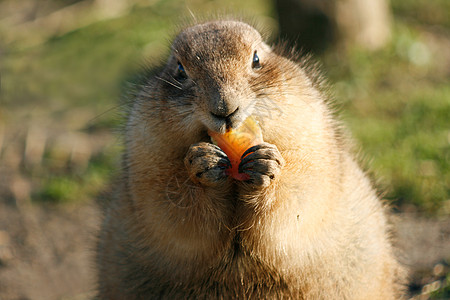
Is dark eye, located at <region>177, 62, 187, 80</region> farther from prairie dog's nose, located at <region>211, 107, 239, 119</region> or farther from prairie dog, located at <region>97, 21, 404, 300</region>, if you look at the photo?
prairie dog's nose, located at <region>211, 107, 239, 119</region>

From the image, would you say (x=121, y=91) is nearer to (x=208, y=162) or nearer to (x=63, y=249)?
(x=63, y=249)

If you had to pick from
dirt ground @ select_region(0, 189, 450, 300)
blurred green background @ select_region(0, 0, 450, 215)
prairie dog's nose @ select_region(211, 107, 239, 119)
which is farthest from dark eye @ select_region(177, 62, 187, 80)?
dirt ground @ select_region(0, 189, 450, 300)

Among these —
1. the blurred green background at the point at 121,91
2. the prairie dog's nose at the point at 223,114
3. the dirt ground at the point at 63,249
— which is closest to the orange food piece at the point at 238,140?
the prairie dog's nose at the point at 223,114

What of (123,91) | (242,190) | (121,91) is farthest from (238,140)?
(121,91)

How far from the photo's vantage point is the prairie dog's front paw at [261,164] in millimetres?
3309

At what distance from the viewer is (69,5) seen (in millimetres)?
12438

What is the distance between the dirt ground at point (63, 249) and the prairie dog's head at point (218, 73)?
2.11 m

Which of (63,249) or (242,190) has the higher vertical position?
(242,190)

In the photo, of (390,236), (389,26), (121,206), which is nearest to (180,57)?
(121,206)

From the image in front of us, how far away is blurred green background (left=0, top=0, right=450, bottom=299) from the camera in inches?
256

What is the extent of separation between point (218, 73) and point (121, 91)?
5.52 m

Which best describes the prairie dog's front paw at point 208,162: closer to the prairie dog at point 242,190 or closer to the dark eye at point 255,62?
the prairie dog at point 242,190

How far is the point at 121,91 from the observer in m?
8.61

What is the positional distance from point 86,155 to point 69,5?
19.5 ft
